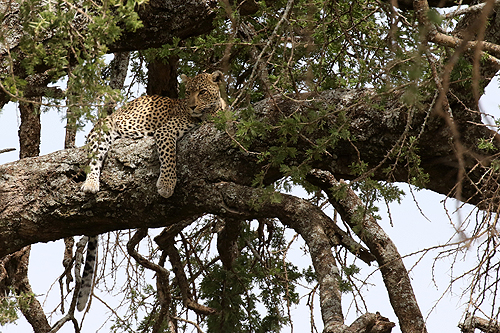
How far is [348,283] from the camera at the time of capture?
15.8 feet

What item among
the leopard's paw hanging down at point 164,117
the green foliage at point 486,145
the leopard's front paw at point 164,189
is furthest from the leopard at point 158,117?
the green foliage at point 486,145

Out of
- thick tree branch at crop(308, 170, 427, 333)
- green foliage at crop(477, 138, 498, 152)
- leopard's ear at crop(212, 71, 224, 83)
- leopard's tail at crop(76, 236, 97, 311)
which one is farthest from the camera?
leopard's ear at crop(212, 71, 224, 83)

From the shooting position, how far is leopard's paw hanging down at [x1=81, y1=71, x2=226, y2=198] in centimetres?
526

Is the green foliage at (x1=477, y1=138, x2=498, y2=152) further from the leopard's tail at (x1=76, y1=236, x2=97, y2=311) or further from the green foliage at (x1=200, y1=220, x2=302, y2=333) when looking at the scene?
the leopard's tail at (x1=76, y1=236, x2=97, y2=311)

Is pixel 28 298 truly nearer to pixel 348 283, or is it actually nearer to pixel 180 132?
pixel 180 132

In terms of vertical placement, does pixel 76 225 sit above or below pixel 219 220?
below

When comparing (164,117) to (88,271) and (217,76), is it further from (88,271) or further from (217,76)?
(88,271)

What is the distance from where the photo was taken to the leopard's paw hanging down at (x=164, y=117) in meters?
5.26

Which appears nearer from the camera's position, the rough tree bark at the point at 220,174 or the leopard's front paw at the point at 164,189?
the rough tree bark at the point at 220,174

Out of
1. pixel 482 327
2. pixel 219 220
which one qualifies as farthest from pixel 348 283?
pixel 219 220

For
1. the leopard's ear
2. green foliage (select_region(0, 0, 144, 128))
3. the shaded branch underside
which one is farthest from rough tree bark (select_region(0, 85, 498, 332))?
green foliage (select_region(0, 0, 144, 128))

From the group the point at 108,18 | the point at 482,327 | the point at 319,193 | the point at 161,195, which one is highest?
the point at 319,193

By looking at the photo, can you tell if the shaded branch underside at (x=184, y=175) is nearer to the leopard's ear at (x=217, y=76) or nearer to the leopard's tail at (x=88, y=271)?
the leopard's tail at (x=88, y=271)

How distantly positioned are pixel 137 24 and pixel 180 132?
8.26 ft
